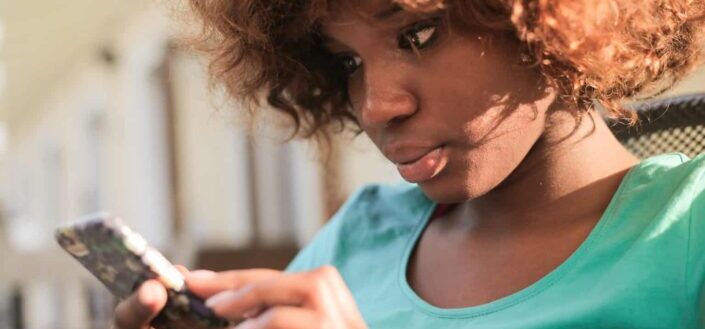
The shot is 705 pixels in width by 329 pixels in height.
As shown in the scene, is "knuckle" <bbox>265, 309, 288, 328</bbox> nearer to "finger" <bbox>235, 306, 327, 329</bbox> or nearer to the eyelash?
"finger" <bbox>235, 306, 327, 329</bbox>

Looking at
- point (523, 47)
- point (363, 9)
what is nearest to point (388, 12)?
point (363, 9)

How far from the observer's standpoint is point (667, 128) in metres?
1.70

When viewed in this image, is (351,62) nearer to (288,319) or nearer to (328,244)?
(328,244)

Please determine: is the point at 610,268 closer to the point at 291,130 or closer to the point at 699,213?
the point at 699,213

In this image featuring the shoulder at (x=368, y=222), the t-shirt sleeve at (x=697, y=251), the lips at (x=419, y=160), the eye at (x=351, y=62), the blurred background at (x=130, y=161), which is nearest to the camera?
the t-shirt sleeve at (x=697, y=251)

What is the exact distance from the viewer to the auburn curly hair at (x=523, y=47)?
1.40 m

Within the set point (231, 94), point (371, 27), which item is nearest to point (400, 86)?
point (371, 27)

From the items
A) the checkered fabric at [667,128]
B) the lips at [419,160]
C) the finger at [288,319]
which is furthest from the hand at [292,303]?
the checkered fabric at [667,128]

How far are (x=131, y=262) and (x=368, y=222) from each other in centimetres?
73

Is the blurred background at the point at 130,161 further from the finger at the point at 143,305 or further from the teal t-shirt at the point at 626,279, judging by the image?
the finger at the point at 143,305

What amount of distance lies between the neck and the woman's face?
7cm

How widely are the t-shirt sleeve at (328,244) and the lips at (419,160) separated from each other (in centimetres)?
45

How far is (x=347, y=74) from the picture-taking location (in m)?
1.71

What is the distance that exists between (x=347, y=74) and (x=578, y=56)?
0.40 meters
